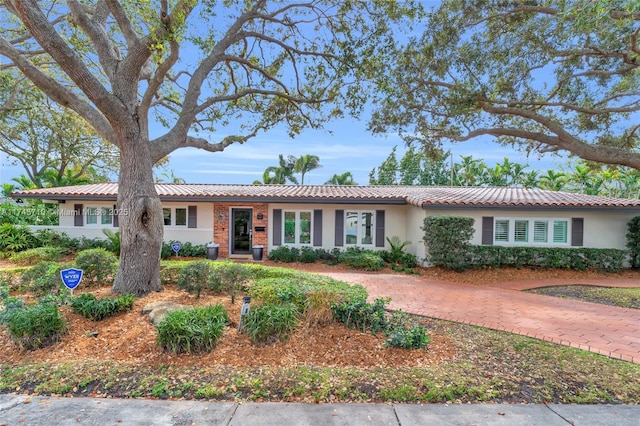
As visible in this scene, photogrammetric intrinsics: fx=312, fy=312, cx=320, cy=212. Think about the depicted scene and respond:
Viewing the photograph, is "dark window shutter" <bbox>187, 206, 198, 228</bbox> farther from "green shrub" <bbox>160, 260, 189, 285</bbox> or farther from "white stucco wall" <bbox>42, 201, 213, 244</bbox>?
"green shrub" <bbox>160, 260, 189, 285</bbox>

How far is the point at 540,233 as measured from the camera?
1212 centimetres

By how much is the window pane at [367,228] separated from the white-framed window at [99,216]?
37.4 ft

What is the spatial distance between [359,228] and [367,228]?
36 cm

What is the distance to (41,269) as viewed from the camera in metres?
6.52

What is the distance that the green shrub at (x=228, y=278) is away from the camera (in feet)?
20.3

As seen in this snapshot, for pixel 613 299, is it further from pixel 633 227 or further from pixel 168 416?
pixel 168 416

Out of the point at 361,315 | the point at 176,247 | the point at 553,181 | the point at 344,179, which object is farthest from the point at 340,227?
the point at 553,181

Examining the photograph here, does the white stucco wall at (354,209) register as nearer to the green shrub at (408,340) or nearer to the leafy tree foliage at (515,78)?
the leafy tree foliage at (515,78)

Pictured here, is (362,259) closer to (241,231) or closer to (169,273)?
(241,231)

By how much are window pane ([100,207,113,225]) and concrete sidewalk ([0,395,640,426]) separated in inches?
504

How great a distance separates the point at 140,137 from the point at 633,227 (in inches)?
642

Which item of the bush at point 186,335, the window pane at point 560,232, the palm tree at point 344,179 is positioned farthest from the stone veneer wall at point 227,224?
the palm tree at point 344,179

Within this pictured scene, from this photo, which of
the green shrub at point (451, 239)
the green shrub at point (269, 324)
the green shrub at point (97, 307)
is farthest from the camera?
the green shrub at point (451, 239)

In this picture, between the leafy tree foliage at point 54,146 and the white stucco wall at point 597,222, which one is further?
the leafy tree foliage at point 54,146
